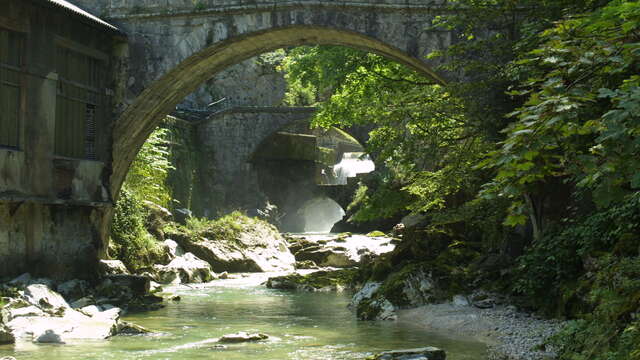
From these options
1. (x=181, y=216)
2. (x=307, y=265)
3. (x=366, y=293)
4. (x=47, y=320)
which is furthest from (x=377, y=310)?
(x=181, y=216)

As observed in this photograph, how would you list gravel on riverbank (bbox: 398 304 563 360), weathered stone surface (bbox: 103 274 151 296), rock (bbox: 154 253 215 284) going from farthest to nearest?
1. rock (bbox: 154 253 215 284)
2. weathered stone surface (bbox: 103 274 151 296)
3. gravel on riverbank (bbox: 398 304 563 360)

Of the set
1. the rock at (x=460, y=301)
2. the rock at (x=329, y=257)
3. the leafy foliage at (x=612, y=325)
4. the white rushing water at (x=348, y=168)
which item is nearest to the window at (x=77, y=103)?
the rock at (x=460, y=301)

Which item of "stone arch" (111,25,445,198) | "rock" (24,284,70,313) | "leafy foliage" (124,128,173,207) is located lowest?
"rock" (24,284,70,313)

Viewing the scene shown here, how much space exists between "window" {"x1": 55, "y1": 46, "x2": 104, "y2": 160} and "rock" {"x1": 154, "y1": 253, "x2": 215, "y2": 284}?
192 inches

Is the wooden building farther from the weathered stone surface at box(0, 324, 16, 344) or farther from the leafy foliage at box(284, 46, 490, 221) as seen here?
A: the leafy foliage at box(284, 46, 490, 221)

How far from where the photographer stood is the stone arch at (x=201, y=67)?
14.7 metres

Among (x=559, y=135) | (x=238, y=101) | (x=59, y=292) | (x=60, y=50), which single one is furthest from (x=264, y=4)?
(x=238, y=101)

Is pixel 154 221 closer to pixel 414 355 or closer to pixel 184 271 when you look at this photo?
pixel 184 271

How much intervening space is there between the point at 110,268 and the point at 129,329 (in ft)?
18.0

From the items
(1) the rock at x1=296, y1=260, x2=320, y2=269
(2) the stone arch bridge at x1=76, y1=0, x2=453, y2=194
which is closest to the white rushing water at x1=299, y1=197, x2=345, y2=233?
(1) the rock at x1=296, y1=260, x2=320, y2=269

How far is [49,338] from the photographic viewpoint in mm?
9703

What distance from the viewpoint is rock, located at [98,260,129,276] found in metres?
15.6

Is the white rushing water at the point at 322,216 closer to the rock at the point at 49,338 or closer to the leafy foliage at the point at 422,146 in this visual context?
the leafy foliage at the point at 422,146

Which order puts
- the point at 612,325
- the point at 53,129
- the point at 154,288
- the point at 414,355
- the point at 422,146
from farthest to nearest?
the point at 154,288, the point at 53,129, the point at 422,146, the point at 414,355, the point at 612,325
